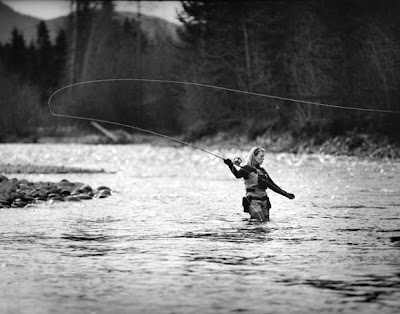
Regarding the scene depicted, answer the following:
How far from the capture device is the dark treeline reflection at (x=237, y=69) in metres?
43.9

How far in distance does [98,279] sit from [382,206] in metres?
8.73

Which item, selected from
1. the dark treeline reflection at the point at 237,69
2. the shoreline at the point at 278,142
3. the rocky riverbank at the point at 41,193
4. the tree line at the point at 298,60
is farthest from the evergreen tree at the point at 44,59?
the rocky riverbank at the point at 41,193

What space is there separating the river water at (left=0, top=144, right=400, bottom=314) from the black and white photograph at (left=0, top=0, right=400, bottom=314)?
34 mm

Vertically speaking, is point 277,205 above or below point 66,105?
below

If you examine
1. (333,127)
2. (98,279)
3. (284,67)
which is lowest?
(98,279)

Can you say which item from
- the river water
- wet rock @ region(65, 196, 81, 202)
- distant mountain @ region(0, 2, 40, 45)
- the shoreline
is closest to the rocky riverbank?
wet rock @ region(65, 196, 81, 202)

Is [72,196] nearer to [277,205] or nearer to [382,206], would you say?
[277,205]

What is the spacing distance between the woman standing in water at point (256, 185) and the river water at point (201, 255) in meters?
0.35

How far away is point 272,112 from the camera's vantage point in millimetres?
50938

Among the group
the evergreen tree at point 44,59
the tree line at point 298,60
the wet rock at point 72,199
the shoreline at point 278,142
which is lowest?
the wet rock at point 72,199

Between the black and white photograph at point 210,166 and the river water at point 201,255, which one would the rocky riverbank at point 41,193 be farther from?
the river water at point 201,255

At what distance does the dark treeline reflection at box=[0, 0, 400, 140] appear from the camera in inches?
1727

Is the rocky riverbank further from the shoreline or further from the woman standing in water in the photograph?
the shoreline

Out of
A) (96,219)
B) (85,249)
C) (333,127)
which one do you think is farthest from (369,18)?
(85,249)
